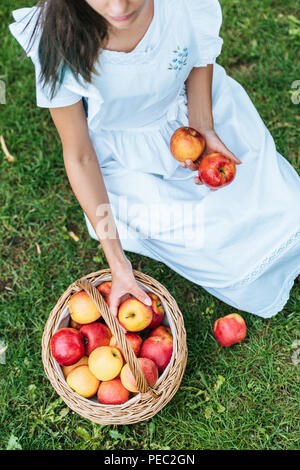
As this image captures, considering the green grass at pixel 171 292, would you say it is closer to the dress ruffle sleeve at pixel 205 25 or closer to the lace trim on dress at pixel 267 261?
the lace trim on dress at pixel 267 261

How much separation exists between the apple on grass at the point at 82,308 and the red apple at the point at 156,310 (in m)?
0.28

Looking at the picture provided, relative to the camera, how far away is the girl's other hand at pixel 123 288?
214 centimetres

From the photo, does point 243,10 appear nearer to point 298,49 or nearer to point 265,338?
point 298,49

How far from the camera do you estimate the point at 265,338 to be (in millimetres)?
2539

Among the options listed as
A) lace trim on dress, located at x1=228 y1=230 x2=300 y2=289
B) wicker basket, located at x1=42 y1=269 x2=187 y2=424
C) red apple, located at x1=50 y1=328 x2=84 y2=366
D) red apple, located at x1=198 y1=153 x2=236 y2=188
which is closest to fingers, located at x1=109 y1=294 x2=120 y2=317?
wicker basket, located at x1=42 y1=269 x2=187 y2=424

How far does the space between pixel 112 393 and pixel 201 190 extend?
1.04 m

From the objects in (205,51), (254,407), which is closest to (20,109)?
(205,51)

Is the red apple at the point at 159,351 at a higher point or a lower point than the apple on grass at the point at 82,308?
lower

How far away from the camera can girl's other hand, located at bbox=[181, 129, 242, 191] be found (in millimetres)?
2170

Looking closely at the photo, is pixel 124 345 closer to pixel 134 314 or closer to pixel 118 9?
pixel 134 314

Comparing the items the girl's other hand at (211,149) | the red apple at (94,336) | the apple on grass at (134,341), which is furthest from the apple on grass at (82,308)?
the girl's other hand at (211,149)

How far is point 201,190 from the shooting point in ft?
7.48

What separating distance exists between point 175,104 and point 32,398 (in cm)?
171

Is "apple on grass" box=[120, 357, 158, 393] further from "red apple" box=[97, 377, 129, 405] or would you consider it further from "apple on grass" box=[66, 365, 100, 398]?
"apple on grass" box=[66, 365, 100, 398]
